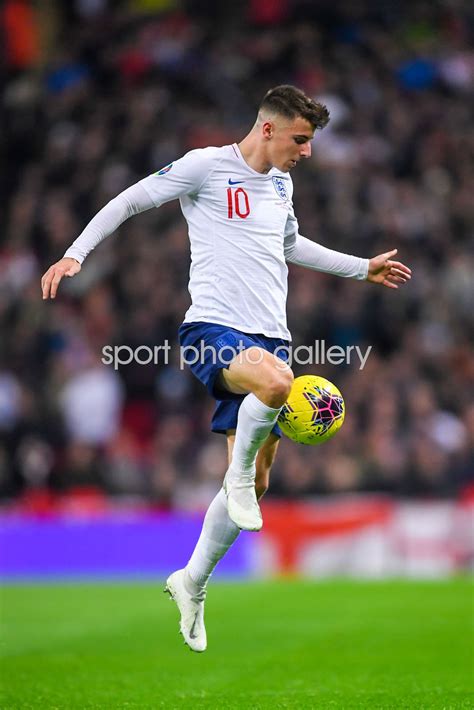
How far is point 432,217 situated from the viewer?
58.5 feet

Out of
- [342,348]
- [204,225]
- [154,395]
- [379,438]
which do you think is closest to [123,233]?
[154,395]

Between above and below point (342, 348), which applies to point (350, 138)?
above

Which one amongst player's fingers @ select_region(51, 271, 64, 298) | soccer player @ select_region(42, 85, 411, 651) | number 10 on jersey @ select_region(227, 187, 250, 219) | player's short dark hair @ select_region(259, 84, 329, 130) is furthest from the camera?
number 10 on jersey @ select_region(227, 187, 250, 219)

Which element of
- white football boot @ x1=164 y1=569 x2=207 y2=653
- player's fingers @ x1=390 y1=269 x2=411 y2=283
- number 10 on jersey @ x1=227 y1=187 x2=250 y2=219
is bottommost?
white football boot @ x1=164 y1=569 x2=207 y2=653

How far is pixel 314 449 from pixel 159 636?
5135 mm

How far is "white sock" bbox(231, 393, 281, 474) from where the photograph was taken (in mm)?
6766

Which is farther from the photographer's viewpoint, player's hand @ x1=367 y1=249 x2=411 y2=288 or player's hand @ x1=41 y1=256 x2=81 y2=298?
player's hand @ x1=367 y1=249 x2=411 y2=288

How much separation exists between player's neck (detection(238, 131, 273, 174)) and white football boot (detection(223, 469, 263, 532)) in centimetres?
173

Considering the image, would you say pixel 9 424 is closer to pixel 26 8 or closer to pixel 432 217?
pixel 432 217

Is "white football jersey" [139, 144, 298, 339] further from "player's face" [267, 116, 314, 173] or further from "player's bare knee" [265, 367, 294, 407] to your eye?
"player's bare knee" [265, 367, 294, 407]

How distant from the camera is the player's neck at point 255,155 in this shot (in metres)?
Result: 7.18

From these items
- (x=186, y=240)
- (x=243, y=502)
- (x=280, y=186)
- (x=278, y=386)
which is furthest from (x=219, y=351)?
(x=186, y=240)

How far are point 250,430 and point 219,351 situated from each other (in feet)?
1.54

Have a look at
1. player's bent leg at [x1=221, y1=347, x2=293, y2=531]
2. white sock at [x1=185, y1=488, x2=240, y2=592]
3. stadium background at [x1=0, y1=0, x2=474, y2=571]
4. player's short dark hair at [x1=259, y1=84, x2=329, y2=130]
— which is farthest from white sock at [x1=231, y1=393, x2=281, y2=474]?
stadium background at [x1=0, y1=0, x2=474, y2=571]
